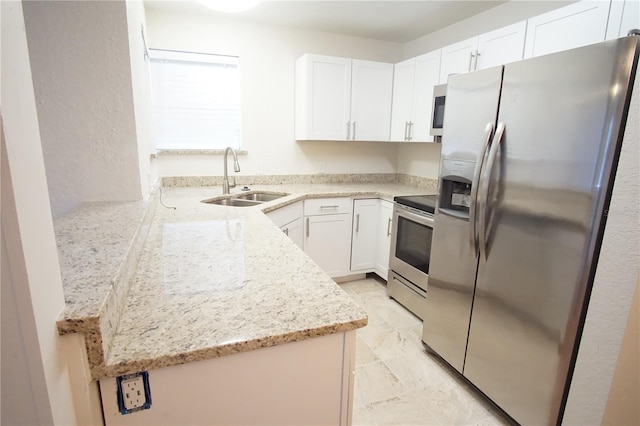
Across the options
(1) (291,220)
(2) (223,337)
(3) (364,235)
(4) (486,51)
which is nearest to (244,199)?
(1) (291,220)

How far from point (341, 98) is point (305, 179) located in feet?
2.90

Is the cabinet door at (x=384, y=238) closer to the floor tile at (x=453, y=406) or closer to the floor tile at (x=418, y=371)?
the floor tile at (x=418, y=371)

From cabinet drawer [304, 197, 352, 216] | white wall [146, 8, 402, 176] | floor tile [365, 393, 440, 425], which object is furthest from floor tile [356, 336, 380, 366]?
white wall [146, 8, 402, 176]

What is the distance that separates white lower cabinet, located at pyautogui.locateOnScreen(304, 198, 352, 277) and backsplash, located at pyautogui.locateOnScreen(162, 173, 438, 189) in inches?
23.1

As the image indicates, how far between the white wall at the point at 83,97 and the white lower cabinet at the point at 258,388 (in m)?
1.17

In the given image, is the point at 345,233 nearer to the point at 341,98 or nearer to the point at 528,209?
the point at 341,98

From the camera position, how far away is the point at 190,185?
9.98 ft

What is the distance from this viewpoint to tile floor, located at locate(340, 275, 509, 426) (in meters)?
1.64

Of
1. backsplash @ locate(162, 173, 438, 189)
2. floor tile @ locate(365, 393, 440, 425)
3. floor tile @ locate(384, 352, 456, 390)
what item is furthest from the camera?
backsplash @ locate(162, 173, 438, 189)

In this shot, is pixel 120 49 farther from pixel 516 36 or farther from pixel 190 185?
pixel 516 36

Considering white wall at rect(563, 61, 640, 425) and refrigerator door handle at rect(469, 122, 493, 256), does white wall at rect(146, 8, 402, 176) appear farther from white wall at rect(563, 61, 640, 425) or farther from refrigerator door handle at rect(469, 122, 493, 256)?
white wall at rect(563, 61, 640, 425)

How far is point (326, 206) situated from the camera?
2.95 meters

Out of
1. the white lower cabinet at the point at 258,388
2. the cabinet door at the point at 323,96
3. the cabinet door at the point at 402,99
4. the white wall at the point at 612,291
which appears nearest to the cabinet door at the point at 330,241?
the cabinet door at the point at 323,96

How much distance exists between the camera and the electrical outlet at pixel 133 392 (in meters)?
0.67
